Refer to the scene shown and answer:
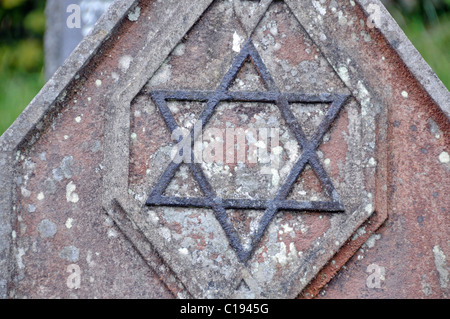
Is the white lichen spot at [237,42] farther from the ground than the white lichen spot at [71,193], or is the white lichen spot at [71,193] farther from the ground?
the white lichen spot at [237,42]

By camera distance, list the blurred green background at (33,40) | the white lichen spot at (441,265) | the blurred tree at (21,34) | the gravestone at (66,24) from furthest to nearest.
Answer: the blurred tree at (21,34)
the blurred green background at (33,40)
the gravestone at (66,24)
the white lichen spot at (441,265)

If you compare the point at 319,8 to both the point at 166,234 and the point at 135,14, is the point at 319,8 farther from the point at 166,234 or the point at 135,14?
the point at 166,234

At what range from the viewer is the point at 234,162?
7.59ft

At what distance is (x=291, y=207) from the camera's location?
227 cm

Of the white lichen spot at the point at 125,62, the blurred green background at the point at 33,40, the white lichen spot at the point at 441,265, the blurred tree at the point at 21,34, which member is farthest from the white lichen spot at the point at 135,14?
the blurred tree at the point at 21,34

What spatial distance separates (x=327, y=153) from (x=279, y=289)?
0.55m

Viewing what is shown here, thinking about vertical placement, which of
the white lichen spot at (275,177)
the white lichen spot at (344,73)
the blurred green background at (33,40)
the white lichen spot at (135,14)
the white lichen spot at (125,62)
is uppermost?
the white lichen spot at (135,14)

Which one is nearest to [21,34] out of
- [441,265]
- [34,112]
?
[34,112]

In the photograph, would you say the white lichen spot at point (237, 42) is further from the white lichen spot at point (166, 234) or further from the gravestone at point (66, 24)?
the gravestone at point (66, 24)

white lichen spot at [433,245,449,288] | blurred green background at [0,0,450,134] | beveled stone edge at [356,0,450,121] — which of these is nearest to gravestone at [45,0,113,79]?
blurred green background at [0,0,450,134]

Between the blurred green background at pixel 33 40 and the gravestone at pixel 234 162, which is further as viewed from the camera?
the blurred green background at pixel 33 40

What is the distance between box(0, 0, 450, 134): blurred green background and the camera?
426cm

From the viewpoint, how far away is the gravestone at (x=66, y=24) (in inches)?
144
